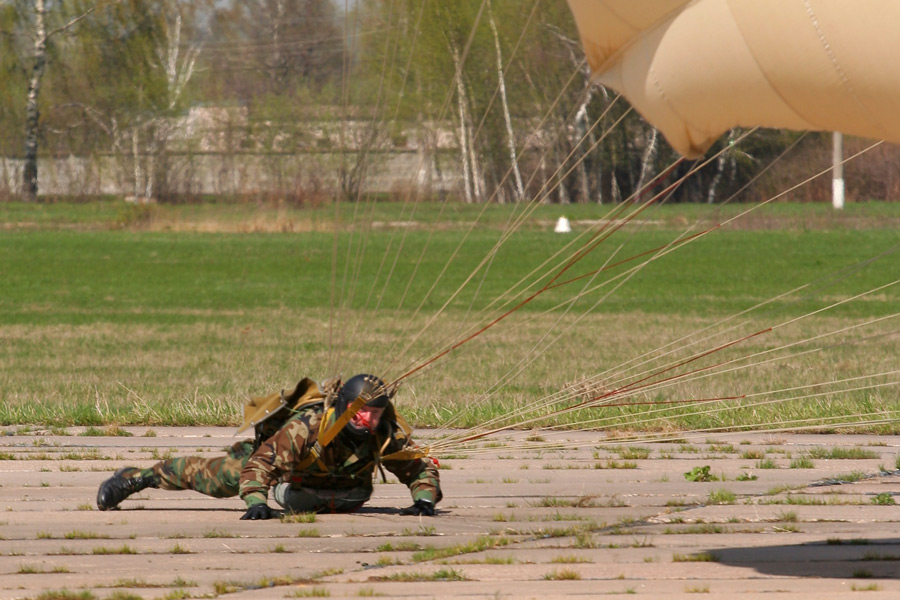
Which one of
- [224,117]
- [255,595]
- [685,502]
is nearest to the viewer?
[255,595]

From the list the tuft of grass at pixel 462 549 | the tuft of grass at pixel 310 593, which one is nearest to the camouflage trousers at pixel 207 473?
the tuft of grass at pixel 462 549

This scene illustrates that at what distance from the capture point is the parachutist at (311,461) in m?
6.39

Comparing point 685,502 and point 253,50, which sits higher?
point 253,50

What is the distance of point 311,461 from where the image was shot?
→ 655 cm

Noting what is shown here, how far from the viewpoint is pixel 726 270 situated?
30500 millimetres

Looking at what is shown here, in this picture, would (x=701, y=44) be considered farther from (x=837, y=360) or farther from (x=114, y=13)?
(x=114, y=13)

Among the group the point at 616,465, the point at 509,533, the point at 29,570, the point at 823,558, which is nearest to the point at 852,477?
the point at 616,465

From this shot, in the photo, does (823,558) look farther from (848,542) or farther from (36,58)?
(36,58)

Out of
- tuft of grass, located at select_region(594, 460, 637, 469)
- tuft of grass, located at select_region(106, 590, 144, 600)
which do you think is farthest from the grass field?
tuft of grass, located at select_region(106, 590, 144, 600)

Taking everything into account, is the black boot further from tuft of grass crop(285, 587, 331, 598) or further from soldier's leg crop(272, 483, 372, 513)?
tuft of grass crop(285, 587, 331, 598)

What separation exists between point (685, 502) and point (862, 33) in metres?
3.29

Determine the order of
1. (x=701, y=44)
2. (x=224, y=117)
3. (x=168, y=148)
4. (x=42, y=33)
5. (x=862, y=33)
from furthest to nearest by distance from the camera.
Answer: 1. (x=224, y=117)
2. (x=168, y=148)
3. (x=42, y=33)
4. (x=701, y=44)
5. (x=862, y=33)

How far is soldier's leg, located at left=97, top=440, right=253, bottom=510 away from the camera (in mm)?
6805

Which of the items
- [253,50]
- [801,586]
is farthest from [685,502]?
[253,50]
